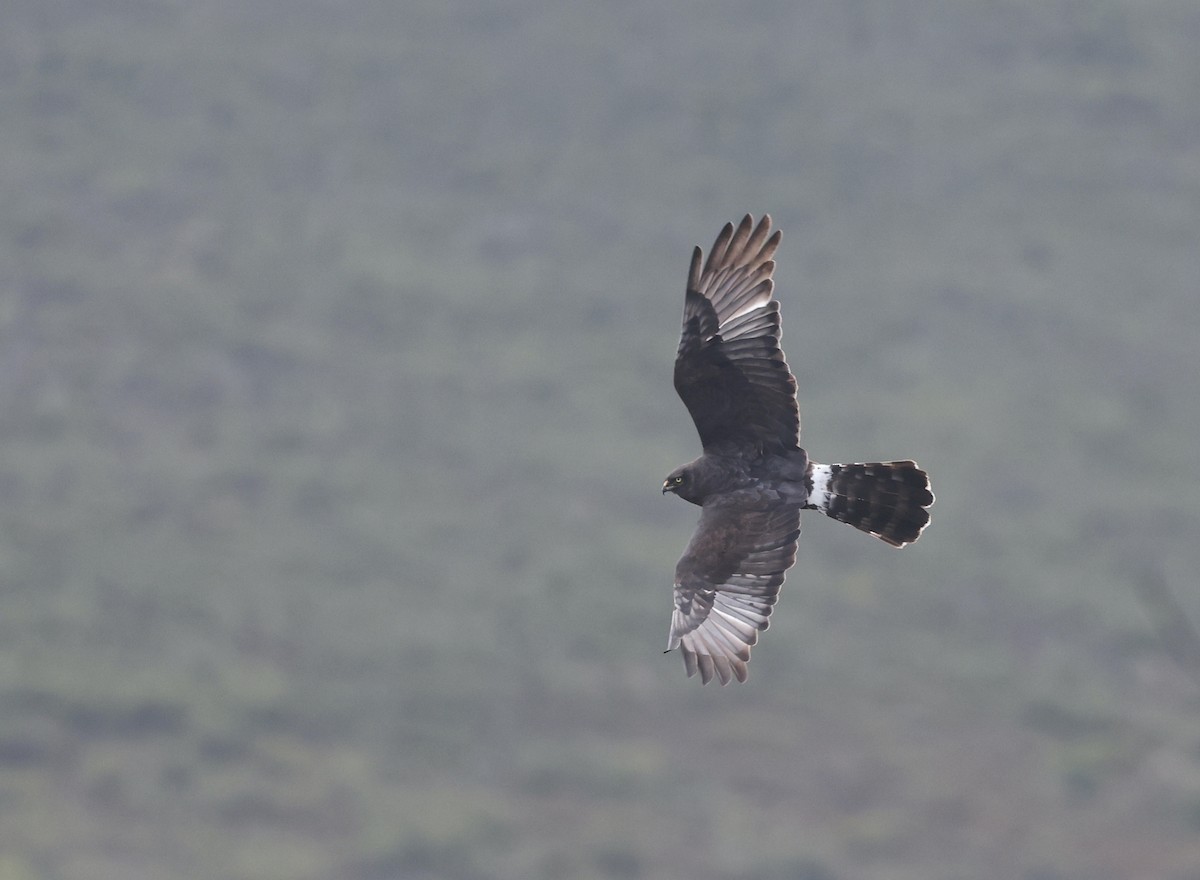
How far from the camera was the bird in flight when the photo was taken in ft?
46.1

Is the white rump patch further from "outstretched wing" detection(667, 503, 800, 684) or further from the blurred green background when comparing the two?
the blurred green background

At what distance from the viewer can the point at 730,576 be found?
46.5 ft

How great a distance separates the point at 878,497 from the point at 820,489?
427mm

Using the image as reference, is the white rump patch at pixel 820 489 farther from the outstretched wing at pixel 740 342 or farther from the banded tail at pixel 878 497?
the outstretched wing at pixel 740 342

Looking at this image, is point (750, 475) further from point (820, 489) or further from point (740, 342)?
point (740, 342)

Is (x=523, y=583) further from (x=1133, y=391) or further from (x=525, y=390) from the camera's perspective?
(x=1133, y=391)

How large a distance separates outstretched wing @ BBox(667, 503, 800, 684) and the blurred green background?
2373 inches

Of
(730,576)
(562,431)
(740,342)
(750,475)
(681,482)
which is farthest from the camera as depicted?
(562,431)

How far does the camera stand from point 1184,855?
71.8 metres

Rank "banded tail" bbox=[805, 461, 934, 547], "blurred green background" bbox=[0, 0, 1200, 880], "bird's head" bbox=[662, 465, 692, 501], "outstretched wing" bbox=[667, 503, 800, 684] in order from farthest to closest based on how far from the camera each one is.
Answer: "blurred green background" bbox=[0, 0, 1200, 880] → "bird's head" bbox=[662, 465, 692, 501] → "banded tail" bbox=[805, 461, 934, 547] → "outstretched wing" bbox=[667, 503, 800, 684]

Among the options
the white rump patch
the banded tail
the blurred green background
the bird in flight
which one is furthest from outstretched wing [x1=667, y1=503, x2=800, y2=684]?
the blurred green background

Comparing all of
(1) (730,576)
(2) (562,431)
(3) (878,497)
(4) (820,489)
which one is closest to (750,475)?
(4) (820,489)

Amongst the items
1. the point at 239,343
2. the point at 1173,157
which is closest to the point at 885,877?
the point at 239,343

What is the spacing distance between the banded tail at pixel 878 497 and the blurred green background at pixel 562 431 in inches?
2373
